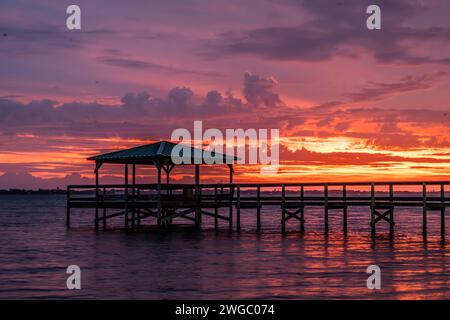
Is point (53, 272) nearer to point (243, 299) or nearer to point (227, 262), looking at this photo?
Answer: point (227, 262)

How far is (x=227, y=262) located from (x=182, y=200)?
15.5 meters

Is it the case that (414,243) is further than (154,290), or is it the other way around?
(414,243)

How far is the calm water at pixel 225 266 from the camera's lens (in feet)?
51.9

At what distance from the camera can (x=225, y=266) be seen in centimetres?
2059

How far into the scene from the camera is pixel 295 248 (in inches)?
1029

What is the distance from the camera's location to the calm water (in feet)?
51.9
